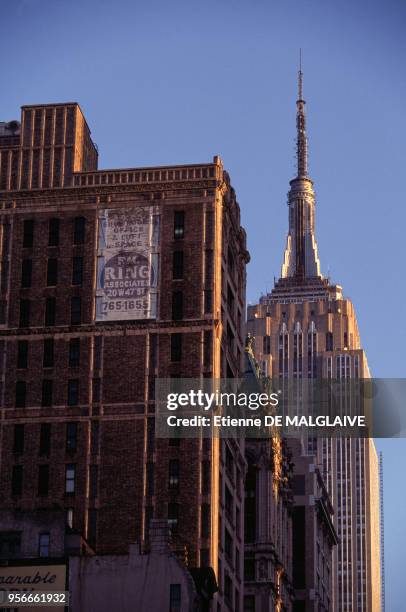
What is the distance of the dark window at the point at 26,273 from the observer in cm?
17975

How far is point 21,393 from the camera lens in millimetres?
174750

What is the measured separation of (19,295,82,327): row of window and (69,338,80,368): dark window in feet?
6.13

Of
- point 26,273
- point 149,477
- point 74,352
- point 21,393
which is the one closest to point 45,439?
point 21,393

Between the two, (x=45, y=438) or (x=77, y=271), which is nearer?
(x=45, y=438)

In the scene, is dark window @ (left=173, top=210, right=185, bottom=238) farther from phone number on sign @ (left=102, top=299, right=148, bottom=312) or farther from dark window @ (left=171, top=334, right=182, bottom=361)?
dark window @ (left=171, top=334, right=182, bottom=361)

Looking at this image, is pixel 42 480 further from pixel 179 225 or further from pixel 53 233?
pixel 179 225

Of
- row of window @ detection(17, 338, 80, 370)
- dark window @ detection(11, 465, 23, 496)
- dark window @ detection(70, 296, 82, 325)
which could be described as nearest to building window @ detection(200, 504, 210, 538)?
dark window @ detection(11, 465, 23, 496)

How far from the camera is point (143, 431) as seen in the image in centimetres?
16938

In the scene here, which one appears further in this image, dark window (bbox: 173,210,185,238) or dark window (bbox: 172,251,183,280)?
dark window (bbox: 173,210,185,238)

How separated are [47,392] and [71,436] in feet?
18.0

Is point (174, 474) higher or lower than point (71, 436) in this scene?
lower

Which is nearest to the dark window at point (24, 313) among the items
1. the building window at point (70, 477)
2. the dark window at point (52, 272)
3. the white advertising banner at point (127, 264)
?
the dark window at point (52, 272)

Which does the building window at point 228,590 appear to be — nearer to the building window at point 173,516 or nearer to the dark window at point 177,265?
the building window at point 173,516

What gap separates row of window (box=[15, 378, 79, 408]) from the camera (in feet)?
570
